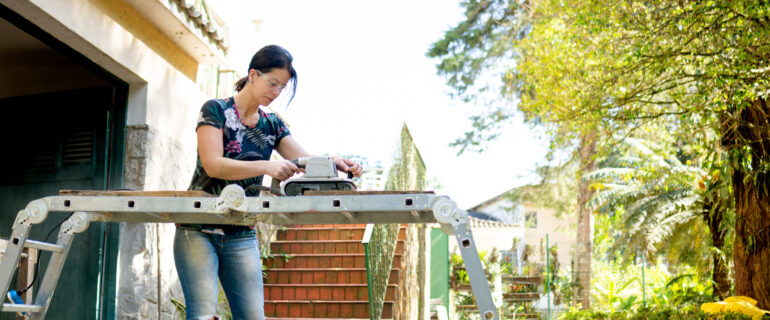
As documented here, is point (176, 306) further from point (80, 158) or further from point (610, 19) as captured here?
point (610, 19)

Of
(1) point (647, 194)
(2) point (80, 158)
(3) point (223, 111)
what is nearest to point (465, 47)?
(1) point (647, 194)

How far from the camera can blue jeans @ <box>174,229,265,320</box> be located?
247cm

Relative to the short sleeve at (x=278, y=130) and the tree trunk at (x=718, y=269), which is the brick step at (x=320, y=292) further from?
the tree trunk at (x=718, y=269)

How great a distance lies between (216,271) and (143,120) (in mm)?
2683

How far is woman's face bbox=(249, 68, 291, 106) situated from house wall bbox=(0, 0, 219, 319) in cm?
190

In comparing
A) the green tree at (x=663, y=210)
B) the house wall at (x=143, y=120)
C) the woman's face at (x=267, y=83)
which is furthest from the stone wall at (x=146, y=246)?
the green tree at (x=663, y=210)

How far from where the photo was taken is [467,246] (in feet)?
6.23

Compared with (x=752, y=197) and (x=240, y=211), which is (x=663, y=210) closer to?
(x=752, y=197)

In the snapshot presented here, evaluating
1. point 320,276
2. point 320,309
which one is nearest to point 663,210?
point 320,276

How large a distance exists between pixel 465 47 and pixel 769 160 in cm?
1599

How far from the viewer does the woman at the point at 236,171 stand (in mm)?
2465

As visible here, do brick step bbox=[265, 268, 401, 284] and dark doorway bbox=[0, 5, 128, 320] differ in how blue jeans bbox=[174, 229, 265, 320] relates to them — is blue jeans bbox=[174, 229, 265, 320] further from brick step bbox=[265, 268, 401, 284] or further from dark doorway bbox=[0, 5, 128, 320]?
brick step bbox=[265, 268, 401, 284]

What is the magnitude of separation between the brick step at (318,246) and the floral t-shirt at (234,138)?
16.6ft

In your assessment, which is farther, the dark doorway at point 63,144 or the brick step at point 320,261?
the brick step at point 320,261
